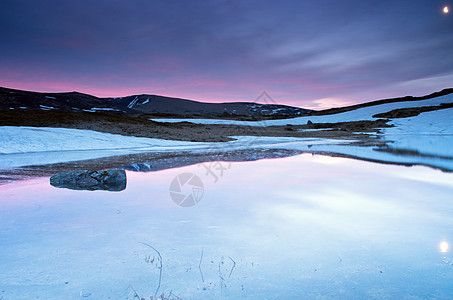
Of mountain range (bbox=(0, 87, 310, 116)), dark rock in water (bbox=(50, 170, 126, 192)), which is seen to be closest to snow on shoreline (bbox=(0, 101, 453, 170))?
dark rock in water (bbox=(50, 170, 126, 192))

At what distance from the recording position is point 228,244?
12.5ft

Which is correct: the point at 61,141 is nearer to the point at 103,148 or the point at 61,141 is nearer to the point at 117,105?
the point at 103,148

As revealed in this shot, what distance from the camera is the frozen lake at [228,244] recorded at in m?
2.82

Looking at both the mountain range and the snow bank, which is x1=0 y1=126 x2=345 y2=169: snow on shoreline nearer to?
the snow bank

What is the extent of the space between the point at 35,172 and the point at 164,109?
137m

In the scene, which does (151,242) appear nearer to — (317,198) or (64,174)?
(317,198)

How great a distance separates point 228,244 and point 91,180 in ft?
18.2

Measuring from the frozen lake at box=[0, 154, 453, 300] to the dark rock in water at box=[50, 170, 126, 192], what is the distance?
0.67m

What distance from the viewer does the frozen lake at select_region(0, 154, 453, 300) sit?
111 inches

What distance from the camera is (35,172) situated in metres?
9.77

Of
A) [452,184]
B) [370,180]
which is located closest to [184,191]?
[370,180]

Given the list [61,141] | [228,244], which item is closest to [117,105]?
[61,141]

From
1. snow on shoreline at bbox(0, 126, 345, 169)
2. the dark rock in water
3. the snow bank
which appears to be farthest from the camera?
the snow bank

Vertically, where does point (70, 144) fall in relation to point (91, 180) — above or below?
above
